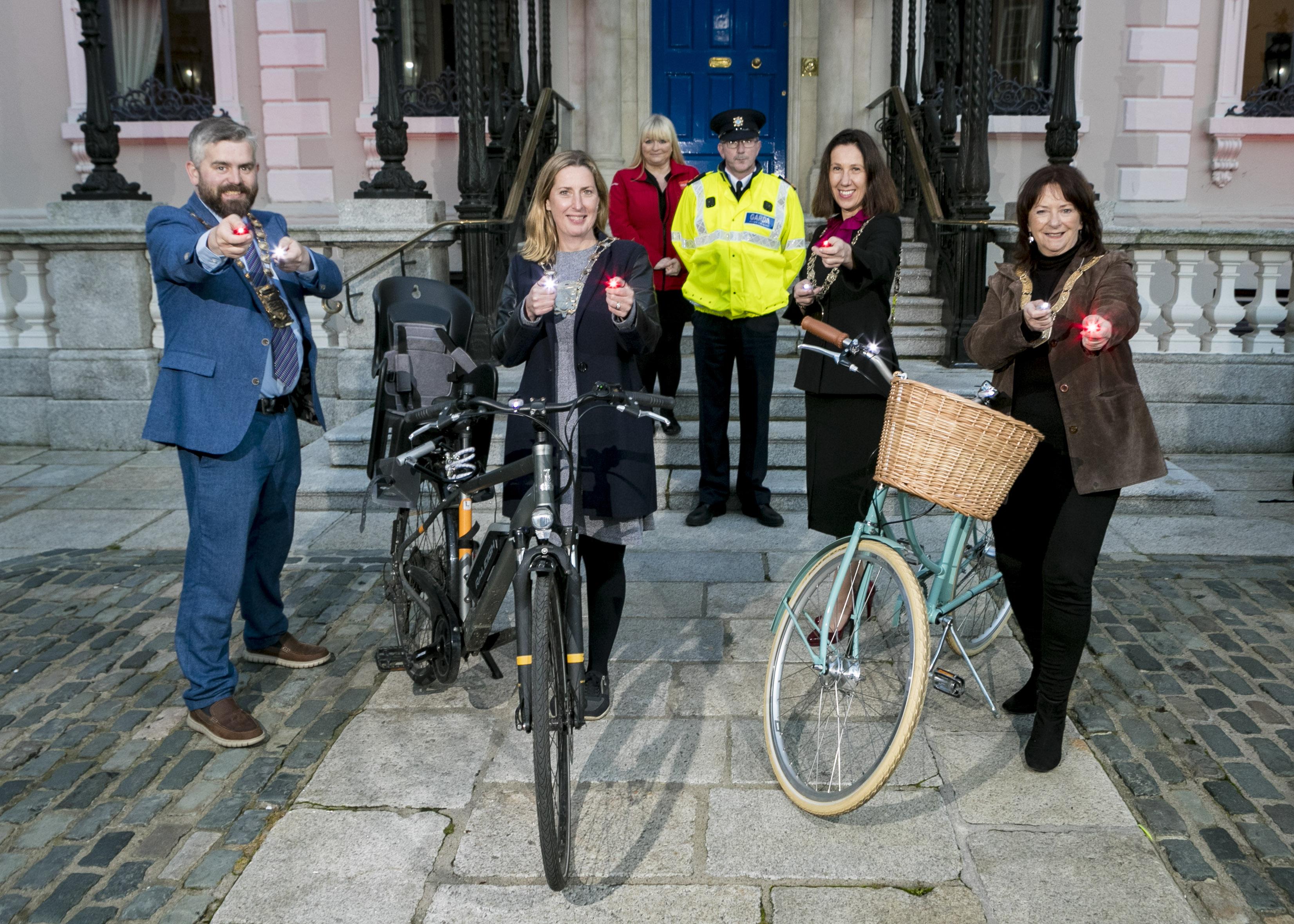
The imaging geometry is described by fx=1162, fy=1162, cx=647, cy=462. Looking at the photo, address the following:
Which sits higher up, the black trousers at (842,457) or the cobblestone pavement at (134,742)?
the black trousers at (842,457)

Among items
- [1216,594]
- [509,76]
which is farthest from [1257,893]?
[509,76]

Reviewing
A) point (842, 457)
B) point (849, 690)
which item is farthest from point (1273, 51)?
point (849, 690)

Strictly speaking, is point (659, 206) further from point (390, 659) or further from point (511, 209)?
point (390, 659)

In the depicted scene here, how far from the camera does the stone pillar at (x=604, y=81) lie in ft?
37.6

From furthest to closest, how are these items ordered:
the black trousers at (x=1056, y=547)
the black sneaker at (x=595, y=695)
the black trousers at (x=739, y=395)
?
the black trousers at (x=739, y=395)
the black sneaker at (x=595, y=695)
the black trousers at (x=1056, y=547)

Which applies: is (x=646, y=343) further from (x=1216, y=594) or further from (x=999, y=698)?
(x=1216, y=594)

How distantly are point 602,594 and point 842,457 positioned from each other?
117 centimetres

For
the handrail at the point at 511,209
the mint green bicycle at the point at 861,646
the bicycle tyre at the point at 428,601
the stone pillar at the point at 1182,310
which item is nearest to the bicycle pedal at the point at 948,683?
A: the mint green bicycle at the point at 861,646

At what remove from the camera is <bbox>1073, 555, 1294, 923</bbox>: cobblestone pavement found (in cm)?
325

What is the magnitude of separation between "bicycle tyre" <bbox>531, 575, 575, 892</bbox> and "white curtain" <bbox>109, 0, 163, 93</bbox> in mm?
11830

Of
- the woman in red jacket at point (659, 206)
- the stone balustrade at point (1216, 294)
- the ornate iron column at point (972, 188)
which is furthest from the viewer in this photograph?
the ornate iron column at point (972, 188)

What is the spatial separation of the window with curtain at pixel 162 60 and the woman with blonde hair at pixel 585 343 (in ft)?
33.0

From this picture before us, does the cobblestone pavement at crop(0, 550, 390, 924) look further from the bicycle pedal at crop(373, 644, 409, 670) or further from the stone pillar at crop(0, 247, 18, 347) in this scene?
the stone pillar at crop(0, 247, 18, 347)

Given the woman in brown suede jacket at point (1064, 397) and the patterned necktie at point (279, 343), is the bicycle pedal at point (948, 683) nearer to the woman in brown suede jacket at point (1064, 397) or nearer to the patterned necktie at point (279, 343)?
the woman in brown suede jacket at point (1064, 397)
